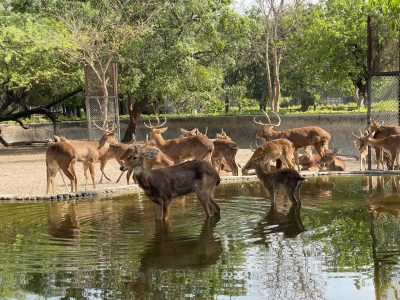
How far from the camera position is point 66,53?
25.4m

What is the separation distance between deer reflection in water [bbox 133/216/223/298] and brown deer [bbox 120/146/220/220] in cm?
71

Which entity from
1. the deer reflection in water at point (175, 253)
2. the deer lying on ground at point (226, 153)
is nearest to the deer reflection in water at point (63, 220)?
the deer reflection in water at point (175, 253)

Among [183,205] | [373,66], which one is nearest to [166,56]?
[373,66]

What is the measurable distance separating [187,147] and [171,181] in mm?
5775

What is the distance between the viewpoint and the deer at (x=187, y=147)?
16.2 metres

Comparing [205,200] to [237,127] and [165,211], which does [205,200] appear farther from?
[237,127]

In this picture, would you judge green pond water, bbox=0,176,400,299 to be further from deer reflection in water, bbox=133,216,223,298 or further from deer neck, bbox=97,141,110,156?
deer neck, bbox=97,141,110,156

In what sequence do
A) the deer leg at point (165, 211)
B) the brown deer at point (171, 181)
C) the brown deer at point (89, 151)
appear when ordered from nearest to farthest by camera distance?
the deer leg at point (165, 211), the brown deer at point (171, 181), the brown deer at point (89, 151)

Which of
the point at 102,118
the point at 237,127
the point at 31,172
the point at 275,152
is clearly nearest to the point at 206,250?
the point at 275,152

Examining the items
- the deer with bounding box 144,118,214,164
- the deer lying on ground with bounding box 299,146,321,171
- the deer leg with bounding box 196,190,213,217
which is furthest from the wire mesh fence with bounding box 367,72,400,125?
the deer leg with bounding box 196,190,213,217

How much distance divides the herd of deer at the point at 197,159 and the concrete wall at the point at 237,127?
5.09 m

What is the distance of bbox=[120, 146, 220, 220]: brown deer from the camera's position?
10633 millimetres

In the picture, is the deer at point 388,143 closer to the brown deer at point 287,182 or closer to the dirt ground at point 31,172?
the dirt ground at point 31,172

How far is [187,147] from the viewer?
16484 millimetres
